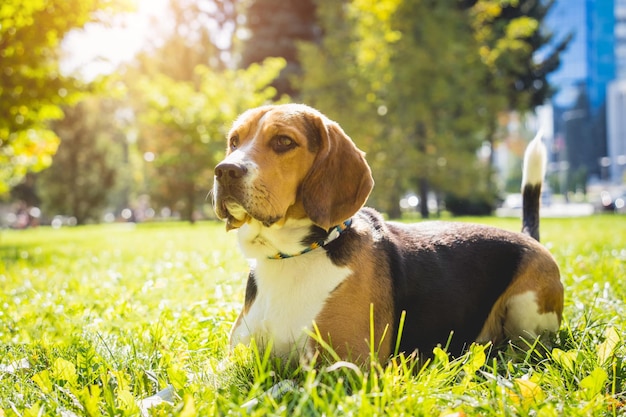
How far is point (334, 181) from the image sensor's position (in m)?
2.95

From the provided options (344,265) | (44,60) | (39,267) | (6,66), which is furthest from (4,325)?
(44,60)

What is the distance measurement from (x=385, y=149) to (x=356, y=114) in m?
2.37

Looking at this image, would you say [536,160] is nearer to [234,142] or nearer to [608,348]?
[608,348]

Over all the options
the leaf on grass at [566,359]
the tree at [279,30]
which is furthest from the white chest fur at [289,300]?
the tree at [279,30]

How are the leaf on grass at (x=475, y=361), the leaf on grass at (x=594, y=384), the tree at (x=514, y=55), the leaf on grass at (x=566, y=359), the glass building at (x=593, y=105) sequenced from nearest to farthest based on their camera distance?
the leaf on grass at (x=594, y=384), the leaf on grass at (x=475, y=361), the leaf on grass at (x=566, y=359), the tree at (x=514, y=55), the glass building at (x=593, y=105)

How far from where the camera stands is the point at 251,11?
102ft

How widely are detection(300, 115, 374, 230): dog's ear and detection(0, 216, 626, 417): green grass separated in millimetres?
813

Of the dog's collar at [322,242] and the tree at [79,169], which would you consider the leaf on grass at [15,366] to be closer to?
the dog's collar at [322,242]

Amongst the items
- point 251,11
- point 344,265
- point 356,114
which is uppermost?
point 251,11

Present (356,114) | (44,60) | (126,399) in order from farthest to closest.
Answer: (356,114) → (44,60) → (126,399)

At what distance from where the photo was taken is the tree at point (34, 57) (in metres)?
10.6

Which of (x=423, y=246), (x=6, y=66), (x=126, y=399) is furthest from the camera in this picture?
(x=6, y=66)

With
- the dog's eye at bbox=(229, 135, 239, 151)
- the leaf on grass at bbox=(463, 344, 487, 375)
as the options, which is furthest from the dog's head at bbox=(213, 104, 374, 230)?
the leaf on grass at bbox=(463, 344, 487, 375)

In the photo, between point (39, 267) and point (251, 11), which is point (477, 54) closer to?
point (251, 11)
